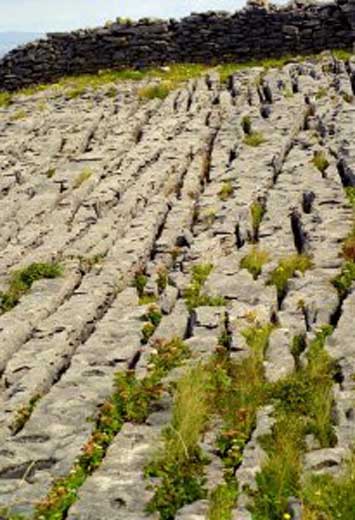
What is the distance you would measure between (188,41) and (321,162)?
19804 millimetres

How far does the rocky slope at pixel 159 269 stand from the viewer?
36.7 ft

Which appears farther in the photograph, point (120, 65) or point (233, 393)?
point (120, 65)

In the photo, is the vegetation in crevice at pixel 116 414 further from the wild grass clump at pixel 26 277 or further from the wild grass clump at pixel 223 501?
the wild grass clump at pixel 26 277

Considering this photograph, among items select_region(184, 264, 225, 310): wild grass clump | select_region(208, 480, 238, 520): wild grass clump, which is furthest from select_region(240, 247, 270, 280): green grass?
select_region(208, 480, 238, 520): wild grass clump

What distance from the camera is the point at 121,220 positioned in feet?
71.5

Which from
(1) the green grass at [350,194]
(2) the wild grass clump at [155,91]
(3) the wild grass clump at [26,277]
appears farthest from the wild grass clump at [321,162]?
(2) the wild grass clump at [155,91]

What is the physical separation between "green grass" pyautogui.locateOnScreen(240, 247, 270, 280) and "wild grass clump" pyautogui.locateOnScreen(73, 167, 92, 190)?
866 centimetres

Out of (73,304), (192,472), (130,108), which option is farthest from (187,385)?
(130,108)

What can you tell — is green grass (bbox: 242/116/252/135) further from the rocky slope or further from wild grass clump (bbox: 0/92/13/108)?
wild grass clump (bbox: 0/92/13/108)

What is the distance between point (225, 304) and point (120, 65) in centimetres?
2824

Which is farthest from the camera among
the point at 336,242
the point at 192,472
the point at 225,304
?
the point at 336,242

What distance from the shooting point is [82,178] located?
25.6 m

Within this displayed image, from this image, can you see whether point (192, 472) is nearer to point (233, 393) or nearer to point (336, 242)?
point (233, 393)

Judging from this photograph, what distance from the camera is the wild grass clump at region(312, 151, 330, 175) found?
23.6 m
